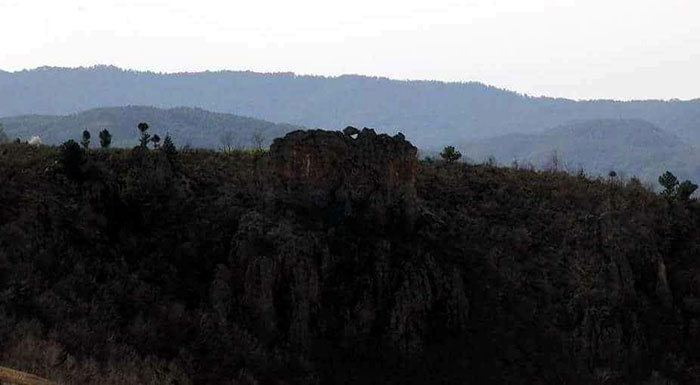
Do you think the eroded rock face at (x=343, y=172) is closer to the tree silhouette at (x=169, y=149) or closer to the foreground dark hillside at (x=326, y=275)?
the foreground dark hillside at (x=326, y=275)

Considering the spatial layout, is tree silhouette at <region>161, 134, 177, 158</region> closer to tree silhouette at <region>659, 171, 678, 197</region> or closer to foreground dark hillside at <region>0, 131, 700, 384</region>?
foreground dark hillside at <region>0, 131, 700, 384</region>

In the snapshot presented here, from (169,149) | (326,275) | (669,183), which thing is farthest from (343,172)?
(669,183)

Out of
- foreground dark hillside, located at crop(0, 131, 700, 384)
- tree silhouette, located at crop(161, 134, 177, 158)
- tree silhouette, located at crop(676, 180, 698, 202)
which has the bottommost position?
foreground dark hillside, located at crop(0, 131, 700, 384)

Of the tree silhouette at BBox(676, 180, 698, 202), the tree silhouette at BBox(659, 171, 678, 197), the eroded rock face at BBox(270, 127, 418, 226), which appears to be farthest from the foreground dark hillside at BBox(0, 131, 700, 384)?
the tree silhouette at BBox(659, 171, 678, 197)

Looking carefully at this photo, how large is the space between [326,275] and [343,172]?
25.7 ft

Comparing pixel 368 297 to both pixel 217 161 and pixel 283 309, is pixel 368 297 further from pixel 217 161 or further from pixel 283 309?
pixel 217 161

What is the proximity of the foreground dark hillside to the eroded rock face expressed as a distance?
120 mm

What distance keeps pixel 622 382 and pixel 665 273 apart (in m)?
9.54

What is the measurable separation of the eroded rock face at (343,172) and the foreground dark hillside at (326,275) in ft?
0.40

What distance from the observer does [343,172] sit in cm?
3850

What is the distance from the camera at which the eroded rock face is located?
37719 millimetres

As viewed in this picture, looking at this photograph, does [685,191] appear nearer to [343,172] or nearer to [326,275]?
[343,172]

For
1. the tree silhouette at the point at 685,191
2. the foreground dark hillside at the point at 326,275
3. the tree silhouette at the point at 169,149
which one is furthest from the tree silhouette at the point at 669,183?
the tree silhouette at the point at 169,149

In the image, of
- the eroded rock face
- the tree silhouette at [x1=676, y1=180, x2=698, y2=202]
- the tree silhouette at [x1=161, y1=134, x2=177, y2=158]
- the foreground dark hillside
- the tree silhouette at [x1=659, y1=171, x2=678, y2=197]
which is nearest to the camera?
the foreground dark hillside
